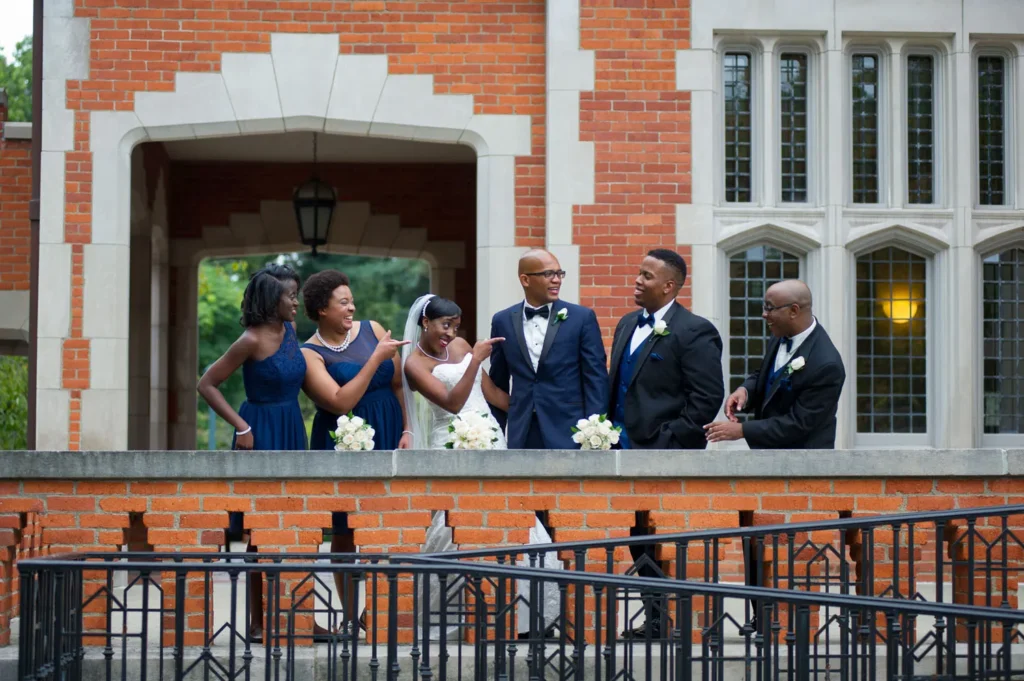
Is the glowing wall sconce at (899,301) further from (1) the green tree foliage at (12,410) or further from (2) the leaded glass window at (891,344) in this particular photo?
(1) the green tree foliage at (12,410)

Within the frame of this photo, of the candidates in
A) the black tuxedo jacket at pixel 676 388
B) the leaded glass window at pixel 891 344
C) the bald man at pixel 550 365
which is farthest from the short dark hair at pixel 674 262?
the leaded glass window at pixel 891 344

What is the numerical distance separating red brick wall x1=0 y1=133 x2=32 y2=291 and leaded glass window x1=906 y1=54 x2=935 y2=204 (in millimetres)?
7109

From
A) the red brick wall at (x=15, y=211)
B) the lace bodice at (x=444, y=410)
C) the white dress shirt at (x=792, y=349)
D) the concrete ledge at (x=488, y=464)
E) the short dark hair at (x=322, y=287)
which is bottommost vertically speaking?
the concrete ledge at (x=488, y=464)

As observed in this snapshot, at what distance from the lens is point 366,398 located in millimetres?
8398

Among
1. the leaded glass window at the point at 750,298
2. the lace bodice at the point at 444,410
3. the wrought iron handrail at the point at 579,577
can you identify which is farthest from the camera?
the leaded glass window at the point at 750,298

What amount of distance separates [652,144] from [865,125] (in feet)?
5.52

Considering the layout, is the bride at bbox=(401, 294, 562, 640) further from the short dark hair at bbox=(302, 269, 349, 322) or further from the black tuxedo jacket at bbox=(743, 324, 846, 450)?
the black tuxedo jacket at bbox=(743, 324, 846, 450)

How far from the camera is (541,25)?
11180 millimetres

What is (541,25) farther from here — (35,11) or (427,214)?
(427,214)

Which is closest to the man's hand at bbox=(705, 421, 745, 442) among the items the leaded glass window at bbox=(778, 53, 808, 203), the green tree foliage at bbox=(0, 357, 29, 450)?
the leaded glass window at bbox=(778, 53, 808, 203)

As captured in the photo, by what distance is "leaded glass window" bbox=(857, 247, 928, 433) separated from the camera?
36.7 feet

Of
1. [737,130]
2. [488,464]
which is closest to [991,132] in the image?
[737,130]

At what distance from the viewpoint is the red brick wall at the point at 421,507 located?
23.2ft

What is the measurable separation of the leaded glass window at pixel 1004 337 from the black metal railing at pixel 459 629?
4.16 m
